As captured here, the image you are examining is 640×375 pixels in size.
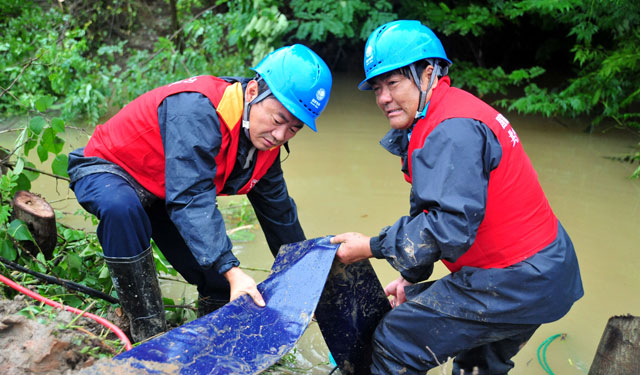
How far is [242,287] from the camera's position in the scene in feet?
8.33

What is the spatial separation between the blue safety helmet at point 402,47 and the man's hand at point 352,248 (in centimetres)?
73

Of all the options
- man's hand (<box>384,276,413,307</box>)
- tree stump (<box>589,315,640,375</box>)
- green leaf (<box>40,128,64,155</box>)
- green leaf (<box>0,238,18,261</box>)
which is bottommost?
tree stump (<box>589,315,640,375</box>)

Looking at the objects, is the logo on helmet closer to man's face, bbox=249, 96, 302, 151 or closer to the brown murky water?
man's face, bbox=249, 96, 302, 151

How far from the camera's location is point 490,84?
7973mm

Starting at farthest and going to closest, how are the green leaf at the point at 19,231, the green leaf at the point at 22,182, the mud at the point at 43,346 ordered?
the green leaf at the point at 22,182 → the green leaf at the point at 19,231 → the mud at the point at 43,346

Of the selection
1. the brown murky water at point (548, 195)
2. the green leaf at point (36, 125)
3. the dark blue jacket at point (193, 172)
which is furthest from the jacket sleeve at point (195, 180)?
the green leaf at point (36, 125)

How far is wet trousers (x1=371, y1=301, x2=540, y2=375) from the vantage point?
2.46 metres

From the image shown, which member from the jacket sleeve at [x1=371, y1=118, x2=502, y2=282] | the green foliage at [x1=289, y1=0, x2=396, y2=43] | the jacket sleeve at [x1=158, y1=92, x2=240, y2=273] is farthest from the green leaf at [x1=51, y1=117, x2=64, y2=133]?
the green foliage at [x1=289, y1=0, x2=396, y2=43]

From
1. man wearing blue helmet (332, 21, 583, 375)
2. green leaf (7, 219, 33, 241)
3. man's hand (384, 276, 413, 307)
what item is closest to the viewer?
man wearing blue helmet (332, 21, 583, 375)

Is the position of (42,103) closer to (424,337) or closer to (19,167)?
(19,167)

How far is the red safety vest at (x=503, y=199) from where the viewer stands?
233cm

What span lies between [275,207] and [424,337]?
1.21 m

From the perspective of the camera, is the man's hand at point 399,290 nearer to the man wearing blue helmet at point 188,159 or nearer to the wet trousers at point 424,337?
the wet trousers at point 424,337

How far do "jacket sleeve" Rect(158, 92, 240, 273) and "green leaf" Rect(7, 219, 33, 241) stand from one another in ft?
3.60
